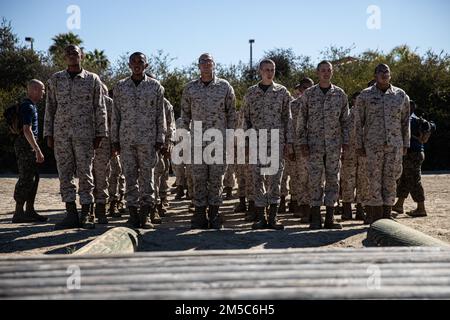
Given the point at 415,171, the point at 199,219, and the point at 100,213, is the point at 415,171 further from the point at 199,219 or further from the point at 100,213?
the point at 100,213

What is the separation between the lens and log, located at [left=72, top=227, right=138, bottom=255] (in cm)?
450

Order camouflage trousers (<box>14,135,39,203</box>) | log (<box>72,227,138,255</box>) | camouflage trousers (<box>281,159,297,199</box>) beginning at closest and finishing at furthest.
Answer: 1. log (<box>72,227,138,255</box>)
2. camouflage trousers (<box>14,135,39,203</box>)
3. camouflage trousers (<box>281,159,297,199</box>)

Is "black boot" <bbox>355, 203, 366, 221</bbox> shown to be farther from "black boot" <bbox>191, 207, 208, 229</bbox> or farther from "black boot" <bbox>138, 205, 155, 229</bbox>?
"black boot" <bbox>138, 205, 155, 229</bbox>

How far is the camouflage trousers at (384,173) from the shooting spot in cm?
672

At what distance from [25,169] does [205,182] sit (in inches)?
112

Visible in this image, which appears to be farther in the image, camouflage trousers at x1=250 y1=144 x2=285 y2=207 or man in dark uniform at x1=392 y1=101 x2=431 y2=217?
man in dark uniform at x1=392 y1=101 x2=431 y2=217

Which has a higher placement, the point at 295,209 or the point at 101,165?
the point at 101,165

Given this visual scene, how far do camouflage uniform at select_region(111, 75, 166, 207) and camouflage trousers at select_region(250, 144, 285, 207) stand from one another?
136cm

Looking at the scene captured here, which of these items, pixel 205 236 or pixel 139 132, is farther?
pixel 139 132

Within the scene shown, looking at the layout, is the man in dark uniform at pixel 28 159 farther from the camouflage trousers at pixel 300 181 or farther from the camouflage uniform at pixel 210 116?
the camouflage trousers at pixel 300 181

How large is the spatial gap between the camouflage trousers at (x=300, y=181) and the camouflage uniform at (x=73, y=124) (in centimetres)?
305

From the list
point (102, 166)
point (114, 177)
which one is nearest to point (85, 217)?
point (102, 166)

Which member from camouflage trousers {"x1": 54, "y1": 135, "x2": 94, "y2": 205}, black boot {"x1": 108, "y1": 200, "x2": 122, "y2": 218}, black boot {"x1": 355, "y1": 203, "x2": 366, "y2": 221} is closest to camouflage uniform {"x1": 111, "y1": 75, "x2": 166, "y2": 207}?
camouflage trousers {"x1": 54, "y1": 135, "x2": 94, "y2": 205}

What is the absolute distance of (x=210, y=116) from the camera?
21.7 ft
